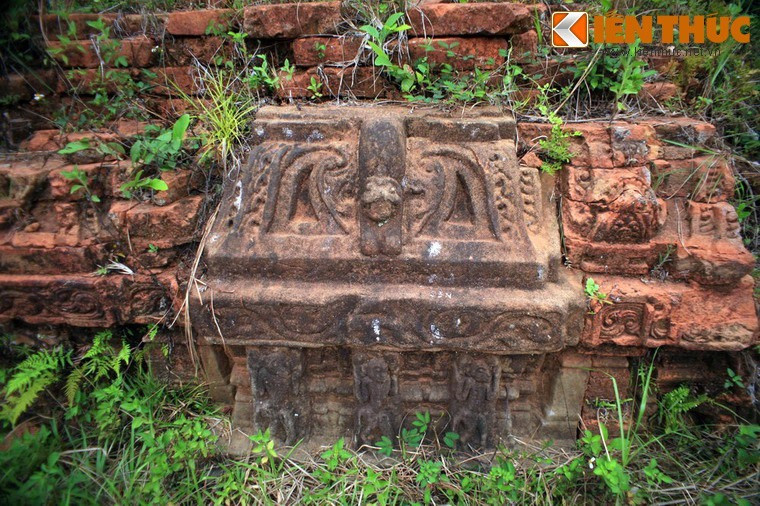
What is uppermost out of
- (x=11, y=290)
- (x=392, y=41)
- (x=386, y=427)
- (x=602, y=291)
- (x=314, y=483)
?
(x=392, y=41)

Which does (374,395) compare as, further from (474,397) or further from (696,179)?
(696,179)

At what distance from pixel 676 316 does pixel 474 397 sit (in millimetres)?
1016

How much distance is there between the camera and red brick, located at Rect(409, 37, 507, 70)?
2.47 m

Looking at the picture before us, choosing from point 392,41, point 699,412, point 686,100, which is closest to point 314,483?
point 699,412

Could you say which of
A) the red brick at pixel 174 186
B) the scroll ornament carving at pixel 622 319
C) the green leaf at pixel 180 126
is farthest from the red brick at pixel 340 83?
the scroll ornament carving at pixel 622 319

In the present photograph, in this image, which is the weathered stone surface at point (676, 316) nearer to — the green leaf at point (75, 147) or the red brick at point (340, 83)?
the red brick at point (340, 83)

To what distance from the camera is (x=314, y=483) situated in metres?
2.00

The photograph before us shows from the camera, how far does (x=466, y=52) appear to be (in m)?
2.50

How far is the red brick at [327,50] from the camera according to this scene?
2553mm

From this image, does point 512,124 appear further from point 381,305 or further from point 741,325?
point 741,325

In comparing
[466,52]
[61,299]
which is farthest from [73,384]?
[466,52]

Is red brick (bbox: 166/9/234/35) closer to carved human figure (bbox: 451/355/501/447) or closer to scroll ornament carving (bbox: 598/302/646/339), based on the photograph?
carved human figure (bbox: 451/355/501/447)

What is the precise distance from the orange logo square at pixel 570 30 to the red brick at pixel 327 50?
1232 millimetres

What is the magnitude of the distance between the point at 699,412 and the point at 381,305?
1.84 meters
